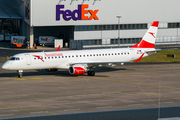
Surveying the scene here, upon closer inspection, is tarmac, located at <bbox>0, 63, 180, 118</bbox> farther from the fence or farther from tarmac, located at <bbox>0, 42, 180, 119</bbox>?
the fence

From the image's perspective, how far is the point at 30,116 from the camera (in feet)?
85.3

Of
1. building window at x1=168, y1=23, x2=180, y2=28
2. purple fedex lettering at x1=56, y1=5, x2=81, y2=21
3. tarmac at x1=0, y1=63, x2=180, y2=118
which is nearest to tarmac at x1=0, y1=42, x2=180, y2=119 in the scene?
tarmac at x1=0, y1=63, x2=180, y2=118

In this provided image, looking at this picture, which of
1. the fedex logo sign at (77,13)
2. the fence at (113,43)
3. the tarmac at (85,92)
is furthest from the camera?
the fence at (113,43)

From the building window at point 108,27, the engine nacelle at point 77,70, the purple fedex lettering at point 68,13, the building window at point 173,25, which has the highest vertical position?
the purple fedex lettering at point 68,13

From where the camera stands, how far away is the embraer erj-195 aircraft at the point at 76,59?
45.7 meters

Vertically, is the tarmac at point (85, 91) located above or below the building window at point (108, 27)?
below

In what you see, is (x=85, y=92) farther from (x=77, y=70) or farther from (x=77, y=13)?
(x=77, y=13)

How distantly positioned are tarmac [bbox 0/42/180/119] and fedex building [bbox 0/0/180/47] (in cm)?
4234

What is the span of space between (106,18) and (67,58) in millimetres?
51943

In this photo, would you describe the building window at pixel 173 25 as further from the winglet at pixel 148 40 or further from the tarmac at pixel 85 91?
the tarmac at pixel 85 91

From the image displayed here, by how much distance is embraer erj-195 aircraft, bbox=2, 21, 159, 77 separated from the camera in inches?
1799

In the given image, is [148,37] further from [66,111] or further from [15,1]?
[15,1]

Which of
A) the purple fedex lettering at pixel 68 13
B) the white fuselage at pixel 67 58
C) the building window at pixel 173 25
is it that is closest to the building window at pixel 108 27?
the purple fedex lettering at pixel 68 13

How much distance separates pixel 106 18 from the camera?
97.5 m
